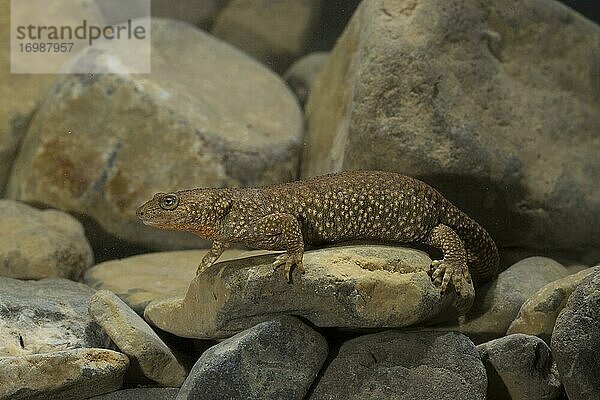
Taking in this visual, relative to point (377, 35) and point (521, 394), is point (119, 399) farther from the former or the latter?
point (377, 35)

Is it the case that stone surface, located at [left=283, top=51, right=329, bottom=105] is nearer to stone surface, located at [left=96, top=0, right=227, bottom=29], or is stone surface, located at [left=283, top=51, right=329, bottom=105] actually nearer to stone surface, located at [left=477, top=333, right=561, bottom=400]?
stone surface, located at [left=96, top=0, right=227, bottom=29]

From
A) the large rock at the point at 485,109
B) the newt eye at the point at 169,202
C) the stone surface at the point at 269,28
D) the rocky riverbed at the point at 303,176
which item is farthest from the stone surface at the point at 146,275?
the stone surface at the point at 269,28

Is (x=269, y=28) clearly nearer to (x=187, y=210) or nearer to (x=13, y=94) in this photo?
(x=13, y=94)

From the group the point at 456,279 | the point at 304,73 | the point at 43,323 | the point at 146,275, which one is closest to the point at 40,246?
the point at 146,275

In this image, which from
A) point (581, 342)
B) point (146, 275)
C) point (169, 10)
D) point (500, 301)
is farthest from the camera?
point (169, 10)

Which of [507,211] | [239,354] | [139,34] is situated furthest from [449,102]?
[139,34]

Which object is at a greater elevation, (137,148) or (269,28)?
(269,28)

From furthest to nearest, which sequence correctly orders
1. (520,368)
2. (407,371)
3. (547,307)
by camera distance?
(547,307)
(520,368)
(407,371)

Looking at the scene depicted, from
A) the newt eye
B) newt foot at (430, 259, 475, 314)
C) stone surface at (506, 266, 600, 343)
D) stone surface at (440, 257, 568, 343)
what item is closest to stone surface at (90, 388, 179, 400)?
the newt eye
